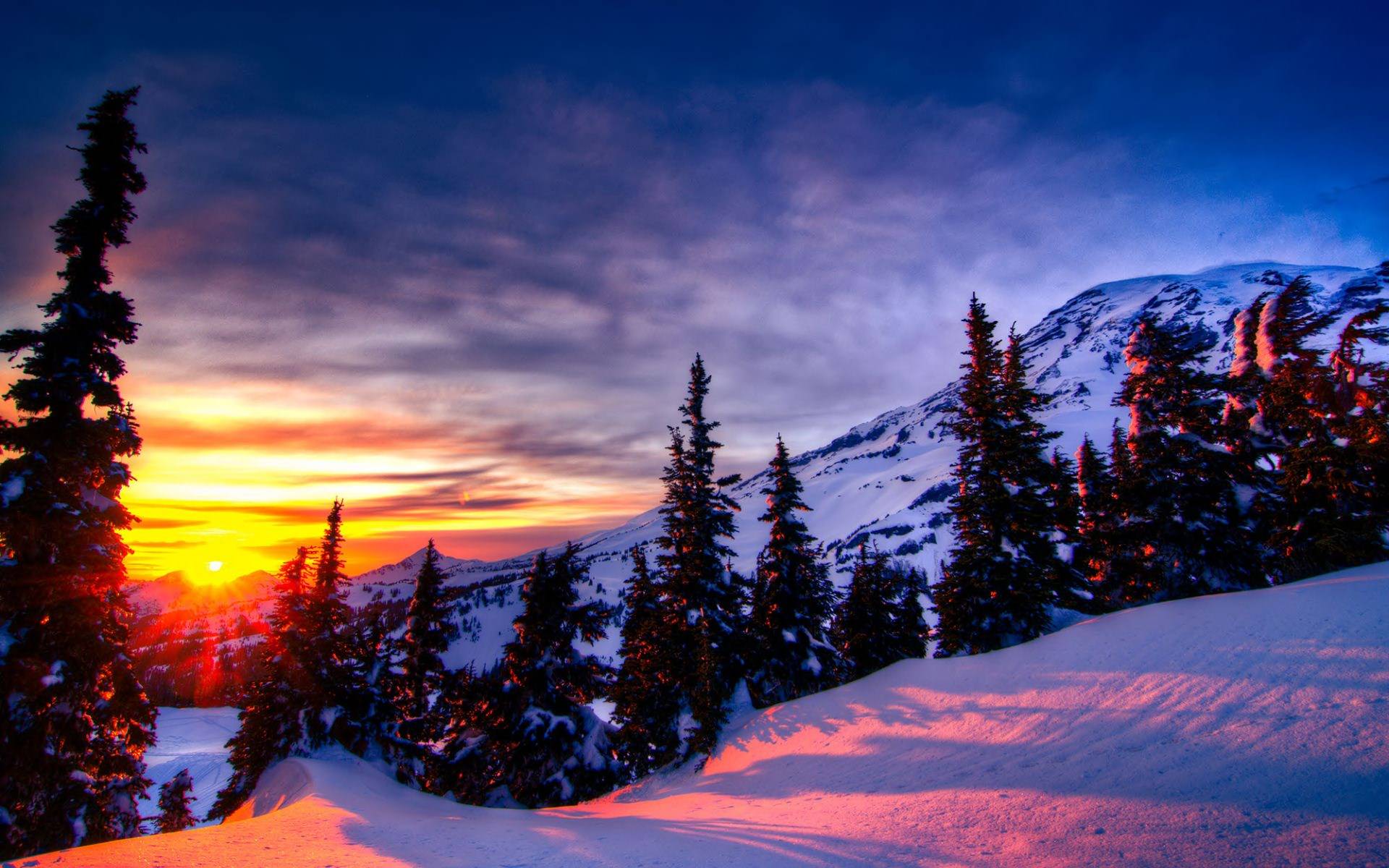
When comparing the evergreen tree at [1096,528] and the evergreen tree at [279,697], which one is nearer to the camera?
the evergreen tree at [279,697]

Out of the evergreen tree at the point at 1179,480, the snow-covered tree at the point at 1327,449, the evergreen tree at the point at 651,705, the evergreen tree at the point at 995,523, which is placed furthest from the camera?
the evergreen tree at the point at 651,705

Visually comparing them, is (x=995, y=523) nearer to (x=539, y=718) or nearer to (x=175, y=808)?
(x=539, y=718)

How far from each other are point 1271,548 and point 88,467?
33447 mm

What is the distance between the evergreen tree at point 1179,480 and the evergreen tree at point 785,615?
12.3 meters

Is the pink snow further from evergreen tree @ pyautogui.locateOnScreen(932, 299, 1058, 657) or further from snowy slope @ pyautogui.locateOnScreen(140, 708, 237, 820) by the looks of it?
snowy slope @ pyautogui.locateOnScreen(140, 708, 237, 820)

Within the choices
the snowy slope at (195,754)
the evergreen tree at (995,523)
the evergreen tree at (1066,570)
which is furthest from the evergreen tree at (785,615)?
the snowy slope at (195,754)

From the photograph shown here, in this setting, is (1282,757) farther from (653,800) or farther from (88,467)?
(88,467)

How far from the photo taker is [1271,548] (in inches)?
703

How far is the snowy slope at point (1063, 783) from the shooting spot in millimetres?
5465

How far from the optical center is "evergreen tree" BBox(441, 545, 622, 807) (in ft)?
66.7

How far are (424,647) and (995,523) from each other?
24.6 metres

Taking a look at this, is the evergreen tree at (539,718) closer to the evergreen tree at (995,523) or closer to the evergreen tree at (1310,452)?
the evergreen tree at (995,523)

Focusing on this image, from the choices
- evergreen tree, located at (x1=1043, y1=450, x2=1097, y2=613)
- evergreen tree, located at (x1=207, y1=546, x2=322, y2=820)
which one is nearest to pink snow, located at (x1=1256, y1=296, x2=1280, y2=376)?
evergreen tree, located at (x1=1043, y1=450, x2=1097, y2=613)

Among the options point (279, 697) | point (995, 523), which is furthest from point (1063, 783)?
point (279, 697)
